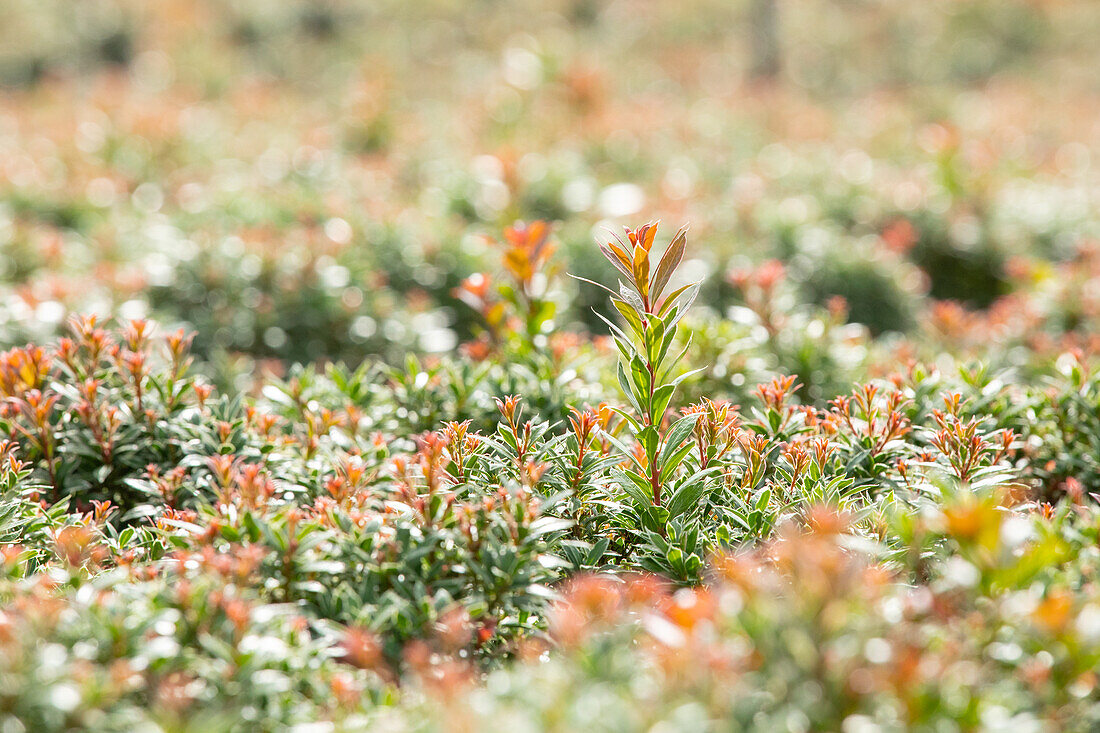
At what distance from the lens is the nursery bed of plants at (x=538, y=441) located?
1.66m

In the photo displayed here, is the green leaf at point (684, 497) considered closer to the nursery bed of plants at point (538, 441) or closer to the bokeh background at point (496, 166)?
the nursery bed of plants at point (538, 441)

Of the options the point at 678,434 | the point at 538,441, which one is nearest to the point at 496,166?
the point at 538,441

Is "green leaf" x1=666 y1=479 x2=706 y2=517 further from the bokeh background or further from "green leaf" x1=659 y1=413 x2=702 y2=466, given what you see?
the bokeh background

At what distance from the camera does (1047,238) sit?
6355mm

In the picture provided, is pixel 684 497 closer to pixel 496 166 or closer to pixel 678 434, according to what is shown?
pixel 678 434

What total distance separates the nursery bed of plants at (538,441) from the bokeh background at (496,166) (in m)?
0.04

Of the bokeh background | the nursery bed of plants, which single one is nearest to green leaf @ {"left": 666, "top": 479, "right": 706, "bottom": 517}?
the nursery bed of plants

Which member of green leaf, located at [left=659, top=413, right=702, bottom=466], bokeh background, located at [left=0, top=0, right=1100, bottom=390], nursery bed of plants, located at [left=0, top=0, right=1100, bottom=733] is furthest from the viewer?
bokeh background, located at [left=0, top=0, right=1100, bottom=390]

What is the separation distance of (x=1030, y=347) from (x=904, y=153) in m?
4.44

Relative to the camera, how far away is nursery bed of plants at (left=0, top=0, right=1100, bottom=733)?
166 cm

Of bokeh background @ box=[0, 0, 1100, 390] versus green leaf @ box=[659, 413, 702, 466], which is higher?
bokeh background @ box=[0, 0, 1100, 390]

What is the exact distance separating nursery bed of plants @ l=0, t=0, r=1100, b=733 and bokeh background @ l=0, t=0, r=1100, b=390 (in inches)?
1.7

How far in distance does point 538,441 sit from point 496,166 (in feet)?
15.1

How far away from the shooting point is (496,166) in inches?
266
